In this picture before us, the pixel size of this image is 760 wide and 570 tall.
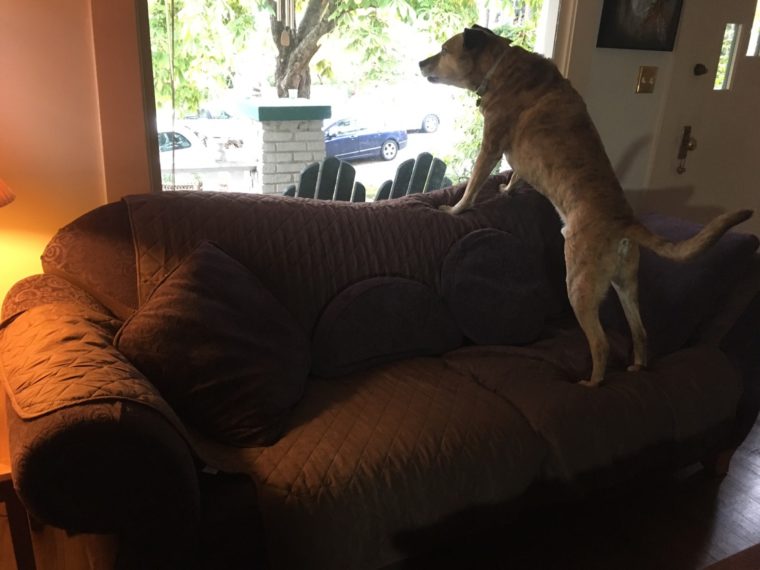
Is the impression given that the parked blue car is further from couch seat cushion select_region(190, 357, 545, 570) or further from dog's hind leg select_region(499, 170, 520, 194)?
couch seat cushion select_region(190, 357, 545, 570)

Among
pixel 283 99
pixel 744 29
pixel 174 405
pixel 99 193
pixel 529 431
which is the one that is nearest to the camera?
pixel 174 405

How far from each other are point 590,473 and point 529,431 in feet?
0.81

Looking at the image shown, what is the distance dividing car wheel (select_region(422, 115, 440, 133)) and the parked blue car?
0.36ft

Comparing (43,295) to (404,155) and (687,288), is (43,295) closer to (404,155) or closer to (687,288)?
(404,155)

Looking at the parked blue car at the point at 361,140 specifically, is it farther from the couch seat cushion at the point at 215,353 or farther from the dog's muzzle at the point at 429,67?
the couch seat cushion at the point at 215,353

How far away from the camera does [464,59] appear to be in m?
2.04

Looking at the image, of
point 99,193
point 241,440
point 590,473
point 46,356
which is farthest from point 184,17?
point 590,473

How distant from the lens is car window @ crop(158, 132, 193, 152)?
193cm

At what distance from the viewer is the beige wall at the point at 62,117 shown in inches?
62.2

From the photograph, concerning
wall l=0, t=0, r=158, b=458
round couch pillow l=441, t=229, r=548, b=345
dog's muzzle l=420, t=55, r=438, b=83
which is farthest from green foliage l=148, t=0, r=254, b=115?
round couch pillow l=441, t=229, r=548, b=345

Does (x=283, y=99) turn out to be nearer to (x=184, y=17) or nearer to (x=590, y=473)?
(x=184, y=17)

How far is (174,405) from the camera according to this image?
1328 millimetres

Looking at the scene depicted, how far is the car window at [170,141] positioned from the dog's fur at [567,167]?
91 centimetres

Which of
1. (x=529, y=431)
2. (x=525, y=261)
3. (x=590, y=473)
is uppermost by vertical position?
(x=525, y=261)
